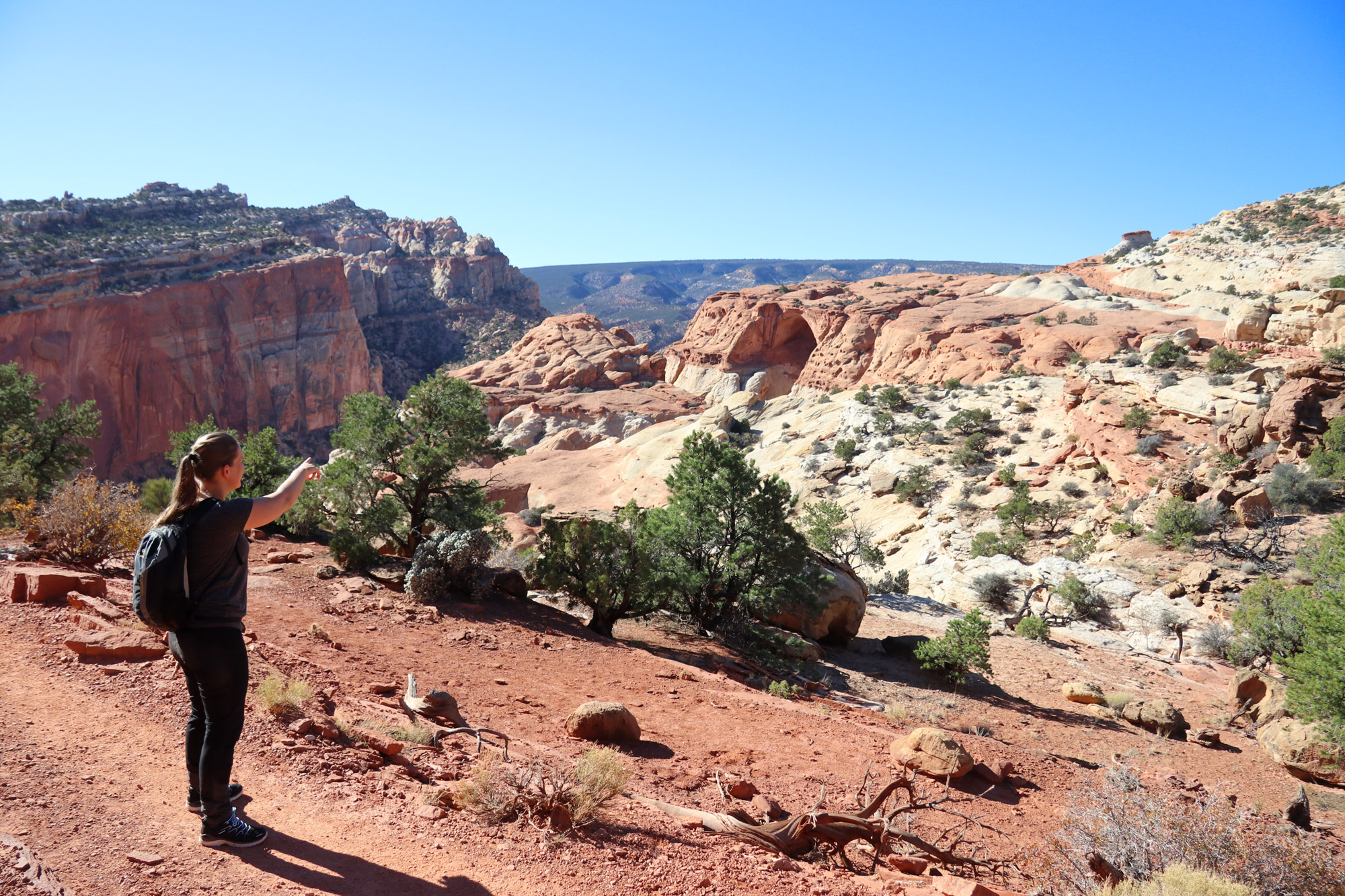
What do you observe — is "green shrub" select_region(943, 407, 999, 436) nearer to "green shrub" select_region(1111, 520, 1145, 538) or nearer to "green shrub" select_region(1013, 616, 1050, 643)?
"green shrub" select_region(1111, 520, 1145, 538)

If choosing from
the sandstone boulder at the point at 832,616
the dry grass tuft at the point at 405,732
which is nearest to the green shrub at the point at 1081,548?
the sandstone boulder at the point at 832,616

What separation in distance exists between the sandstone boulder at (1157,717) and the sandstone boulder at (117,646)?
1237 centimetres

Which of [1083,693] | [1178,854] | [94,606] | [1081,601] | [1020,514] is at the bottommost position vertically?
[1081,601]

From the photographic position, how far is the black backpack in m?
2.89

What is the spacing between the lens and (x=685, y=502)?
12.7 metres

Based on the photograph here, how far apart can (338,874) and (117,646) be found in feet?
11.3

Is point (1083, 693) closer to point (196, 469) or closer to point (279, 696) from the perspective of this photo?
point (279, 696)

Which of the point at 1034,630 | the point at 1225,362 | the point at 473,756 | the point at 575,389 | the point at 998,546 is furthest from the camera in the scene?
the point at 575,389

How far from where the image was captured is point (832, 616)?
45.7 ft

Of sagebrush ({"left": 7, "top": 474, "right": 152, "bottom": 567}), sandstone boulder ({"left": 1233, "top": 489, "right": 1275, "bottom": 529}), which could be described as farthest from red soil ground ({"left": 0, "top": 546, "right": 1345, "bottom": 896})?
sandstone boulder ({"left": 1233, "top": 489, "right": 1275, "bottom": 529})

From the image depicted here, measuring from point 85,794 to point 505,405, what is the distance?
5059 cm

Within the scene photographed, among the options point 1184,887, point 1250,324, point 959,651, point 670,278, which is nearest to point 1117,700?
point 959,651

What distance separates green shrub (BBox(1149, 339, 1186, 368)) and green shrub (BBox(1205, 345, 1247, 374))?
1.48 metres

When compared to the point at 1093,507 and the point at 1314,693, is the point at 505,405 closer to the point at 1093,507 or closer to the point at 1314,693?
the point at 1093,507
